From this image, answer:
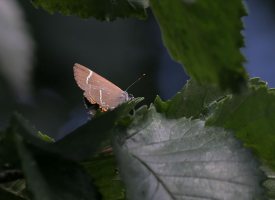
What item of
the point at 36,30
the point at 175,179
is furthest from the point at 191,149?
the point at 36,30

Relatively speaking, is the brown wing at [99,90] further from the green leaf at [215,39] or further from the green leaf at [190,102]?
the green leaf at [215,39]

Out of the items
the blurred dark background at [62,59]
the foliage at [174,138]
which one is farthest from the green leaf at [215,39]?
the blurred dark background at [62,59]

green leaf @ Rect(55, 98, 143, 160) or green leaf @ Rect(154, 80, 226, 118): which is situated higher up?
green leaf @ Rect(55, 98, 143, 160)

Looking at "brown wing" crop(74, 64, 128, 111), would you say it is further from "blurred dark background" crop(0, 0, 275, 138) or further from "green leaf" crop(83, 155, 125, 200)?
"blurred dark background" crop(0, 0, 275, 138)

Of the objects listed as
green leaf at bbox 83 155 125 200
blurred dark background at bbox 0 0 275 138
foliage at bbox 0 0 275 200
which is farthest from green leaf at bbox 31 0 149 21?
blurred dark background at bbox 0 0 275 138

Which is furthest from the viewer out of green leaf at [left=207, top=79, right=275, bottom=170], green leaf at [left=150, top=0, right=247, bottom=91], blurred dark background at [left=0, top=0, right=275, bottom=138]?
blurred dark background at [left=0, top=0, right=275, bottom=138]

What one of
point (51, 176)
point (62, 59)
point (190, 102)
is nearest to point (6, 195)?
point (51, 176)

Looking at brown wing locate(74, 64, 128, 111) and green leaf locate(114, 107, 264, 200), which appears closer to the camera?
green leaf locate(114, 107, 264, 200)

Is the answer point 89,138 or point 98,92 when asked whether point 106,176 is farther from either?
point 98,92
